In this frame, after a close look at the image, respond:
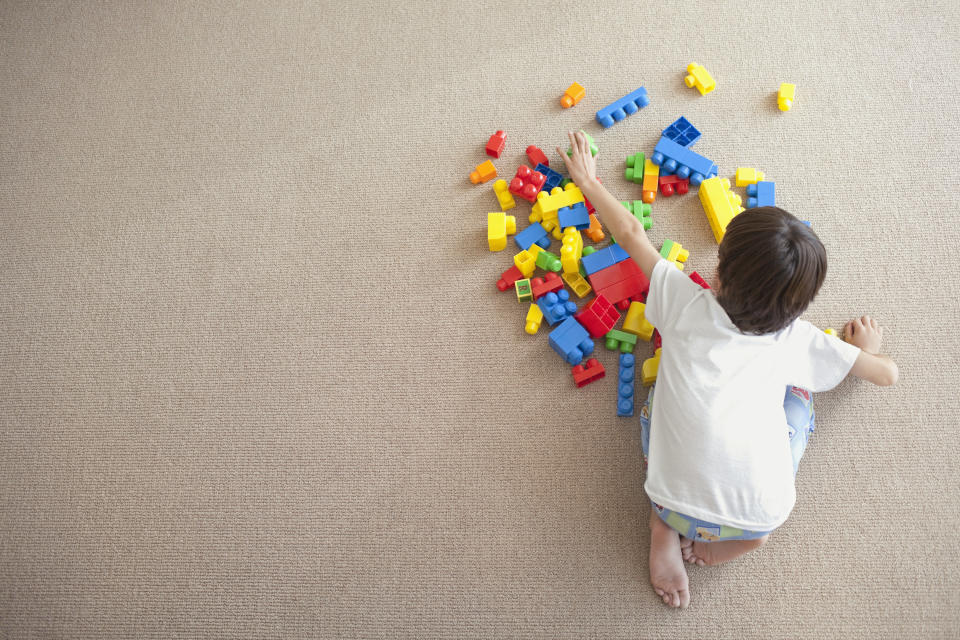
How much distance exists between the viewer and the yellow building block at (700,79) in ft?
4.42

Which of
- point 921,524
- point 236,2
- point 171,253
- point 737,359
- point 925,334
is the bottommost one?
point 921,524

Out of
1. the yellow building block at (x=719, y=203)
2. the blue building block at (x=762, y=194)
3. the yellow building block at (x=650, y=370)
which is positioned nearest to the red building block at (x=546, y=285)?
the yellow building block at (x=650, y=370)

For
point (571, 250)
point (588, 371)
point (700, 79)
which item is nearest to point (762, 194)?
point (700, 79)

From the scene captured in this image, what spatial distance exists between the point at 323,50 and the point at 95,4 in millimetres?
668

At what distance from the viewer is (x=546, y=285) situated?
3.92 ft

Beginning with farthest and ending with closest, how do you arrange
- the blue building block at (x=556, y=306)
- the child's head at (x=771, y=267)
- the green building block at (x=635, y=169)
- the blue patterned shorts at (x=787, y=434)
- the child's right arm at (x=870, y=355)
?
the green building block at (x=635, y=169) < the blue building block at (x=556, y=306) < the child's right arm at (x=870, y=355) < the blue patterned shorts at (x=787, y=434) < the child's head at (x=771, y=267)

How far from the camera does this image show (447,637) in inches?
41.4

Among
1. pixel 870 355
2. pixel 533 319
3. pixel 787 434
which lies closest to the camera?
pixel 787 434

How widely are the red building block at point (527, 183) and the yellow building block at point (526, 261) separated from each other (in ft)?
0.42

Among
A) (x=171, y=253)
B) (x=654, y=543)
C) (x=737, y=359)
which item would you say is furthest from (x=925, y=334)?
(x=171, y=253)

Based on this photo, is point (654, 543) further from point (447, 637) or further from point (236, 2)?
point (236, 2)

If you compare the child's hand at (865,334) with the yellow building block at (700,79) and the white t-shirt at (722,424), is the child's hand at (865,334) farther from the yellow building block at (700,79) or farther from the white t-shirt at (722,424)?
the yellow building block at (700,79)

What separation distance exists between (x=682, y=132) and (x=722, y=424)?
67 cm

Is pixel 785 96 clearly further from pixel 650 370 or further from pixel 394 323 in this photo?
pixel 394 323
